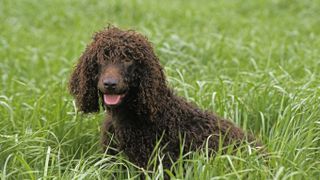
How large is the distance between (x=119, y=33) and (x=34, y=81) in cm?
290

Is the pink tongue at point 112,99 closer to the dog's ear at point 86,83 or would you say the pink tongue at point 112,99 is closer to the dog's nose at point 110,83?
the dog's nose at point 110,83

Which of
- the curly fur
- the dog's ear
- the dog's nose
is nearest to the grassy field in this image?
the curly fur

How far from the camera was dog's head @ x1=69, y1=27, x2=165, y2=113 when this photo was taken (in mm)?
3607

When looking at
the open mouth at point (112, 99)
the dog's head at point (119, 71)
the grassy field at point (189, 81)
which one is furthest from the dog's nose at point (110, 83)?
the grassy field at point (189, 81)

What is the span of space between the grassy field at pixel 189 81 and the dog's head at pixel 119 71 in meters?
0.37

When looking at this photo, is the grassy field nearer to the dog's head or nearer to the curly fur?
the curly fur

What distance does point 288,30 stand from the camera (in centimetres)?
865

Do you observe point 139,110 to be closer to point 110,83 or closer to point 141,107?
point 141,107

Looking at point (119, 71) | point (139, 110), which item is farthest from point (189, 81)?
point (119, 71)

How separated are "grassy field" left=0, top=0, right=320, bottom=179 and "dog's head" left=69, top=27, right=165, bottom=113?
1.20 feet

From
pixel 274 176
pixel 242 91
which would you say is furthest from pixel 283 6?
pixel 274 176

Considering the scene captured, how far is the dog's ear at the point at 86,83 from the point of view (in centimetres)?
378

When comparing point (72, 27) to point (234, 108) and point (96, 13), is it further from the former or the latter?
point (234, 108)

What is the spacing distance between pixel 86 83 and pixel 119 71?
311 mm
